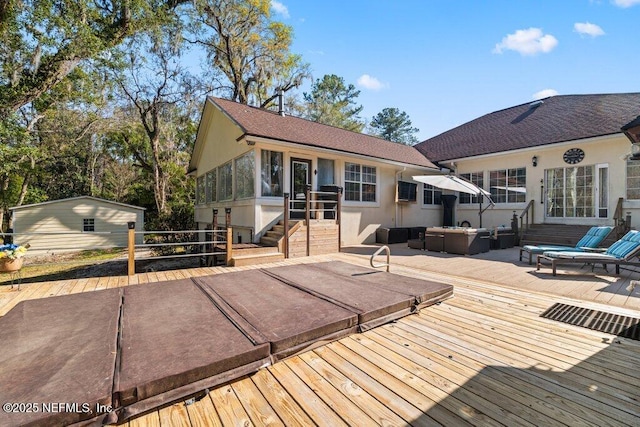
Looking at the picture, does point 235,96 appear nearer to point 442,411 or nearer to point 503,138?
point 503,138

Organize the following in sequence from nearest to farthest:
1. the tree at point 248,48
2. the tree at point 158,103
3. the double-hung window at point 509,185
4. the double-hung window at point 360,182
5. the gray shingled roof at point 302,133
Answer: the gray shingled roof at point 302,133, the double-hung window at point 360,182, the double-hung window at point 509,185, the tree at point 158,103, the tree at point 248,48

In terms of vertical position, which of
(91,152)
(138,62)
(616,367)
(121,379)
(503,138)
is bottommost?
(616,367)

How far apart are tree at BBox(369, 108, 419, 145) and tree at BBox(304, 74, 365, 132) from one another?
5.17m

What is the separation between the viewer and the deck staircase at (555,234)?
8766 mm

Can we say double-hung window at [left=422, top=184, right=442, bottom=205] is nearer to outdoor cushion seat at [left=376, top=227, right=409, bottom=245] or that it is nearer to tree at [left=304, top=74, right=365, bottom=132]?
outdoor cushion seat at [left=376, top=227, right=409, bottom=245]

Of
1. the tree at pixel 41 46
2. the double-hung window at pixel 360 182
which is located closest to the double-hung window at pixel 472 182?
the double-hung window at pixel 360 182

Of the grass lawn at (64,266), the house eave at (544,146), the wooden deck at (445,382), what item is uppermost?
the house eave at (544,146)

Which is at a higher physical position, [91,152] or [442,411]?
[91,152]

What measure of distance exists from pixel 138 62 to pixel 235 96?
5770 millimetres

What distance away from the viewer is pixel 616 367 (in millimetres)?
2230

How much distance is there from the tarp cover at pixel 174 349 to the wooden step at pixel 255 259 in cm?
309

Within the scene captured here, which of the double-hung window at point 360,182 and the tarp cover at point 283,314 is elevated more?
the double-hung window at point 360,182

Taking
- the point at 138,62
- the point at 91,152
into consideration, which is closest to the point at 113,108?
the point at 138,62

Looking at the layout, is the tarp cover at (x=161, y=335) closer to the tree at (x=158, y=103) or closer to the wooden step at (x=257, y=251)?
the wooden step at (x=257, y=251)
